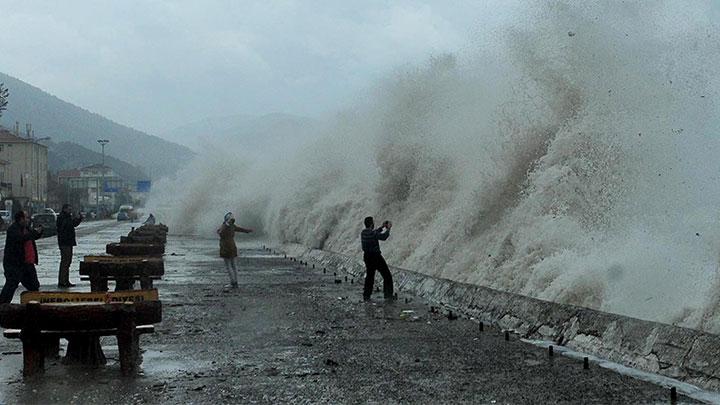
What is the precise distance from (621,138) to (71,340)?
12.9m

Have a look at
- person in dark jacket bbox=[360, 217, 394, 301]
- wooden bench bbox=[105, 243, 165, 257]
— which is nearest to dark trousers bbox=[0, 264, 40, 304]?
person in dark jacket bbox=[360, 217, 394, 301]

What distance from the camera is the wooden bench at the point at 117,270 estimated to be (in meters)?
14.4

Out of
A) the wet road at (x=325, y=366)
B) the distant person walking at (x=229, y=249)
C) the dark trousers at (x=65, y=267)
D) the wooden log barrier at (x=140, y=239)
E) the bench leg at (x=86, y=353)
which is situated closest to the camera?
the wet road at (x=325, y=366)

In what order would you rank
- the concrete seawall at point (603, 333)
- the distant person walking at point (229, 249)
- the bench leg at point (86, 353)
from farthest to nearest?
the distant person walking at point (229, 249) < the bench leg at point (86, 353) < the concrete seawall at point (603, 333)

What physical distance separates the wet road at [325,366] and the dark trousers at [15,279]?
6.60 feet

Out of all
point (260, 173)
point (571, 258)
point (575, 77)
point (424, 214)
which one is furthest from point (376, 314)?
point (260, 173)

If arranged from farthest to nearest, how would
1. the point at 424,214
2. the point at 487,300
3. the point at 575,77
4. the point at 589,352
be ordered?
1. the point at 424,214
2. the point at 575,77
3. the point at 487,300
4. the point at 589,352

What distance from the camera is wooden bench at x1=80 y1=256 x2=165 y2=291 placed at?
14445mm

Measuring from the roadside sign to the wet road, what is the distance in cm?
64

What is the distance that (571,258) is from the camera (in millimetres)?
14109

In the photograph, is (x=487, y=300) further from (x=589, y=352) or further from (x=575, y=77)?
(x=575, y=77)

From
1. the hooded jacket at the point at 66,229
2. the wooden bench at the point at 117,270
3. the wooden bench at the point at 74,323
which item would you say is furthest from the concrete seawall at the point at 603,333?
the hooded jacket at the point at 66,229

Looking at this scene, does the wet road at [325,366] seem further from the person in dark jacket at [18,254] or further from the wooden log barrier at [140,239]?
the wooden log barrier at [140,239]

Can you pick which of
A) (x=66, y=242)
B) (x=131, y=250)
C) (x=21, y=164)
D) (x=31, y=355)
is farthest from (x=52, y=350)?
(x=21, y=164)
